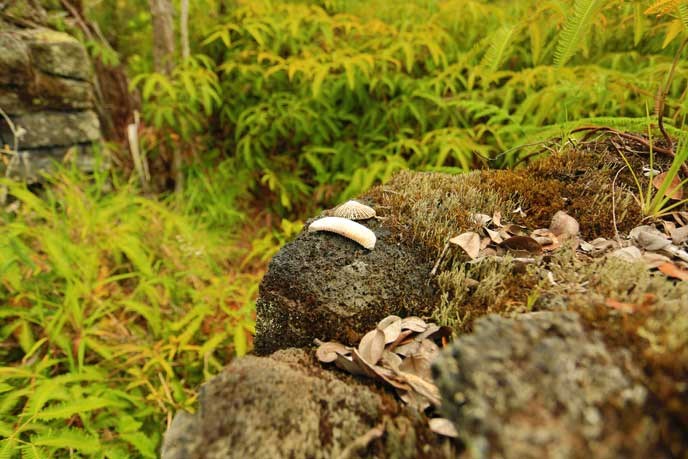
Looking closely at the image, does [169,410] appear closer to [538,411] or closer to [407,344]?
[407,344]

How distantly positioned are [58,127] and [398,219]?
15.2 ft

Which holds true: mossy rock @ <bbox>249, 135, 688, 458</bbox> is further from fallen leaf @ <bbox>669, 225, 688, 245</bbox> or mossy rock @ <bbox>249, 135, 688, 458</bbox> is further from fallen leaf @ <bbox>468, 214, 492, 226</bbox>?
fallen leaf @ <bbox>669, 225, 688, 245</bbox>

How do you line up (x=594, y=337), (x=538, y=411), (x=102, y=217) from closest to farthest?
(x=538, y=411) → (x=594, y=337) → (x=102, y=217)

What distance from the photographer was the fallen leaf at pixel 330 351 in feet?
4.37

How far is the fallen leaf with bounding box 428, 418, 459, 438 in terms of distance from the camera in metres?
0.99

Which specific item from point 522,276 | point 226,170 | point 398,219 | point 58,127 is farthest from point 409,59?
point 58,127

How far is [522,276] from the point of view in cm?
143

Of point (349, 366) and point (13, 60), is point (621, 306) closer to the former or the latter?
point (349, 366)

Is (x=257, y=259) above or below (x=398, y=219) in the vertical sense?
→ below

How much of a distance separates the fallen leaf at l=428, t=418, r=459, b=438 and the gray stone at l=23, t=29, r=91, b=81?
533cm

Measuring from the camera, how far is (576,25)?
217cm

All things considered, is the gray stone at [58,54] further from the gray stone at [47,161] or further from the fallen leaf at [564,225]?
the fallen leaf at [564,225]

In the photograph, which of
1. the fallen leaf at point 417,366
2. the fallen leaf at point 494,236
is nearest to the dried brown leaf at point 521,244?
the fallen leaf at point 494,236

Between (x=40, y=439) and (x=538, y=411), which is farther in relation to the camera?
(x=40, y=439)
